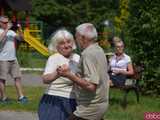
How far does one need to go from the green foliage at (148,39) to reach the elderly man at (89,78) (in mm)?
7586

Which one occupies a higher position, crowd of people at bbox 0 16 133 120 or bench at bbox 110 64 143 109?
crowd of people at bbox 0 16 133 120

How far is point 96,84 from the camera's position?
603 centimetres

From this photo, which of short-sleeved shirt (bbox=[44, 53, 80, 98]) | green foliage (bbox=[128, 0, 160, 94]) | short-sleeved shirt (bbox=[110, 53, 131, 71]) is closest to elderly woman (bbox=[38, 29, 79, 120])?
short-sleeved shirt (bbox=[44, 53, 80, 98])

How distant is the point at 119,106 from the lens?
11.8 meters

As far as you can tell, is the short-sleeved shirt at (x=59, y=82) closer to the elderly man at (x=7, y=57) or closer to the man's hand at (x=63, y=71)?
the man's hand at (x=63, y=71)

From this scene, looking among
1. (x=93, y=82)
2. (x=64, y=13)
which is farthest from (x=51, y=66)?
(x=64, y=13)

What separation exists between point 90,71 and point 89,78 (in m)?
0.07

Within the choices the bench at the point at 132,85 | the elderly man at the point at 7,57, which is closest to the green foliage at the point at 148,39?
the bench at the point at 132,85

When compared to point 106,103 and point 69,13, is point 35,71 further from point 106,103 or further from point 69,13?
point 69,13

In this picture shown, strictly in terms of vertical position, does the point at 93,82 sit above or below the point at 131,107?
above

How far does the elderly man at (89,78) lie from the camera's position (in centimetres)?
600

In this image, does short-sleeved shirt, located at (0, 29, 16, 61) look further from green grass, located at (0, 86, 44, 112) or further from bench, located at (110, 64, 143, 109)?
bench, located at (110, 64, 143, 109)

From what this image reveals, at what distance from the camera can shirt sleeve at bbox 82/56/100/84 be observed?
6000 millimetres

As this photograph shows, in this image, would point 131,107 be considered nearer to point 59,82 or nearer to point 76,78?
point 59,82
